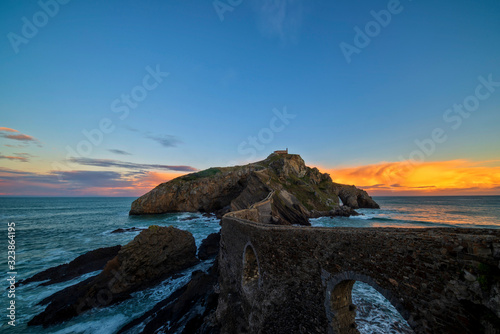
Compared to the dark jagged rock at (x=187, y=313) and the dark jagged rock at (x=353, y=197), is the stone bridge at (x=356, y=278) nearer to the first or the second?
the dark jagged rock at (x=187, y=313)

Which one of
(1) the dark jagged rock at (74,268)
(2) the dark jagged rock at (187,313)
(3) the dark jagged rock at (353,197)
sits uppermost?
(3) the dark jagged rock at (353,197)

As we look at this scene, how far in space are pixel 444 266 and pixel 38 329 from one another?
66.0 feet

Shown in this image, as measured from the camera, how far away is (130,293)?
48.2ft

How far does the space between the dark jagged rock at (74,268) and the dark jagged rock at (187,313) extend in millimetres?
10509

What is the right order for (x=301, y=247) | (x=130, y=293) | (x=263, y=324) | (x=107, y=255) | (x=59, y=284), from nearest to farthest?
(x=301, y=247)
(x=263, y=324)
(x=130, y=293)
(x=59, y=284)
(x=107, y=255)


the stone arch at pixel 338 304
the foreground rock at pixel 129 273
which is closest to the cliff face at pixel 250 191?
the foreground rock at pixel 129 273

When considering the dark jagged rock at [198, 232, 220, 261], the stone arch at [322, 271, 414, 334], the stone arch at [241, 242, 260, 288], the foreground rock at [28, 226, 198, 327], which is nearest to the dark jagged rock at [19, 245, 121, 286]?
the foreground rock at [28, 226, 198, 327]

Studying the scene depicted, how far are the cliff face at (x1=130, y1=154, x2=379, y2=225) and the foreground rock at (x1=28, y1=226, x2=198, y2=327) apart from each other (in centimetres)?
2309

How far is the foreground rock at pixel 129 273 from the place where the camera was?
42.0 ft

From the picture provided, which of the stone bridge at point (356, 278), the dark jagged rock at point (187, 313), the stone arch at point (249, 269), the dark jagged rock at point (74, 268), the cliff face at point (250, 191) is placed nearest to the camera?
the stone bridge at point (356, 278)

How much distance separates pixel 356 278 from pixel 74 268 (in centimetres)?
2529

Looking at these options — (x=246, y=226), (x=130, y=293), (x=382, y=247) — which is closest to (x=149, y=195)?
(x=130, y=293)

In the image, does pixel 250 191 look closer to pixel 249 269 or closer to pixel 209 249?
pixel 209 249

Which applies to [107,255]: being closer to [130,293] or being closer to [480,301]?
[130,293]
